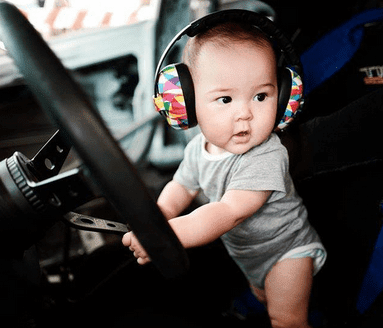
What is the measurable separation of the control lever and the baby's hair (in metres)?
0.34

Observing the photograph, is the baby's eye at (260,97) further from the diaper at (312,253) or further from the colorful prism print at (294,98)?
the diaper at (312,253)

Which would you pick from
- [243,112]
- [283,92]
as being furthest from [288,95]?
[243,112]

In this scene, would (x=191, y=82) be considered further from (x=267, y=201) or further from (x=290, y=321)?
(x=290, y=321)

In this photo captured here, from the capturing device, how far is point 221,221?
0.68 meters

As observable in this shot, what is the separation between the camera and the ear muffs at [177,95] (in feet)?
2.31

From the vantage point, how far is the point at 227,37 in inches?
27.3

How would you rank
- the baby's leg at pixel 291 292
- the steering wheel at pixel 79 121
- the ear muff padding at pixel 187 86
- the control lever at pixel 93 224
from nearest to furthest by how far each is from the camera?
the steering wheel at pixel 79 121, the control lever at pixel 93 224, the ear muff padding at pixel 187 86, the baby's leg at pixel 291 292

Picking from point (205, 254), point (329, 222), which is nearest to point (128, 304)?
point (205, 254)

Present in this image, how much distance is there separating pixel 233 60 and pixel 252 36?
0.24 feet

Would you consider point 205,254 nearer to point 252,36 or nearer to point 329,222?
point 329,222

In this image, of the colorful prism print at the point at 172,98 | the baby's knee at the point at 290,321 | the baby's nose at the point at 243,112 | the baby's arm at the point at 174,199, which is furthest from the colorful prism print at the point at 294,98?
the baby's knee at the point at 290,321

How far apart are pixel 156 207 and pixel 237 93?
324 mm

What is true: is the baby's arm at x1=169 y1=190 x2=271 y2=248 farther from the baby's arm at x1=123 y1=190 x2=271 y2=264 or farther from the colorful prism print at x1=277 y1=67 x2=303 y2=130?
the colorful prism print at x1=277 y1=67 x2=303 y2=130

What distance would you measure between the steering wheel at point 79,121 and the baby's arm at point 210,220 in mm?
184
